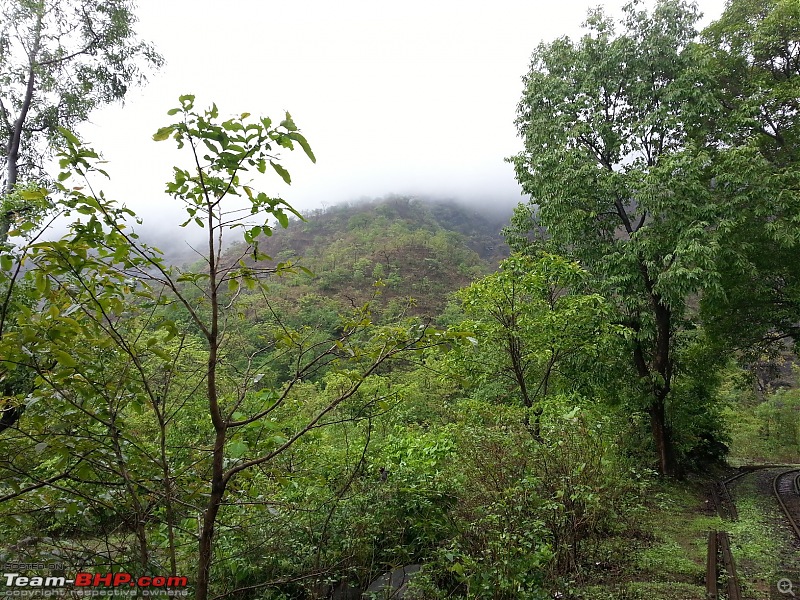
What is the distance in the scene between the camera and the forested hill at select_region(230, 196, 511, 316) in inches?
2010

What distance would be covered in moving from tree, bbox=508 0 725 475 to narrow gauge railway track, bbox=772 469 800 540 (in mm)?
3170

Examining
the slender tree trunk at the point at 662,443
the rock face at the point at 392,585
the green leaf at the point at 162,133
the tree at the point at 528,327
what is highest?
the green leaf at the point at 162,133

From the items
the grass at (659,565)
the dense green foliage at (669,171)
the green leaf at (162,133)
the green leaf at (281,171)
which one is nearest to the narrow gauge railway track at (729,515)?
the grass at (659,565)

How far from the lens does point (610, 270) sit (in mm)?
9211

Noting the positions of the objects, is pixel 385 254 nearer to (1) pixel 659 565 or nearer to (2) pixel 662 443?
(2) pixel 662 443

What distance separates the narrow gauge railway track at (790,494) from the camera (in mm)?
8484

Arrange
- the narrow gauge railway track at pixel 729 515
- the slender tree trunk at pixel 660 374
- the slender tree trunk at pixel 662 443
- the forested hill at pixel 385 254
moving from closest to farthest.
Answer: the narrow gauge railway track at pixel 729 515 < the slender tree trunk at pixel 660 374 < the slender tree trunk at pixel 662 443 < the forested hill at pixel 385 254

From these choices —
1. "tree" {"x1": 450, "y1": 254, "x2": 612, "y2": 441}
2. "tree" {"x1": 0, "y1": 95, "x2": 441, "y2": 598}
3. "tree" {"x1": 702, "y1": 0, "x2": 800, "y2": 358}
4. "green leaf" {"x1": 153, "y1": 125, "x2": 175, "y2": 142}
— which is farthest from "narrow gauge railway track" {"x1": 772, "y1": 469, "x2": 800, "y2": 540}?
"green leaf" {"x1": 153, "y1": 125, "x2": 175, "y2": 142}

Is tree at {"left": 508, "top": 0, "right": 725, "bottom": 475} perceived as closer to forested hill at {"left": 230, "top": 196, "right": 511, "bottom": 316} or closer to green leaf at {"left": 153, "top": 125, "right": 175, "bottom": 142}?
green leaf at {"left": 153, "top": 125, "right": 175, "bottom": 142}

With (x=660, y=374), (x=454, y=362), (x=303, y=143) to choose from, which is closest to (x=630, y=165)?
(x=660, y=374)

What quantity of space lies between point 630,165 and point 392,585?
32.1ft

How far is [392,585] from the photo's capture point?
353 centimetres

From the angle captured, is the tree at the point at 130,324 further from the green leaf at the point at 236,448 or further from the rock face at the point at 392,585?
the rock face at the point at 392,585

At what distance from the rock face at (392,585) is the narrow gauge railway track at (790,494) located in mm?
7800
